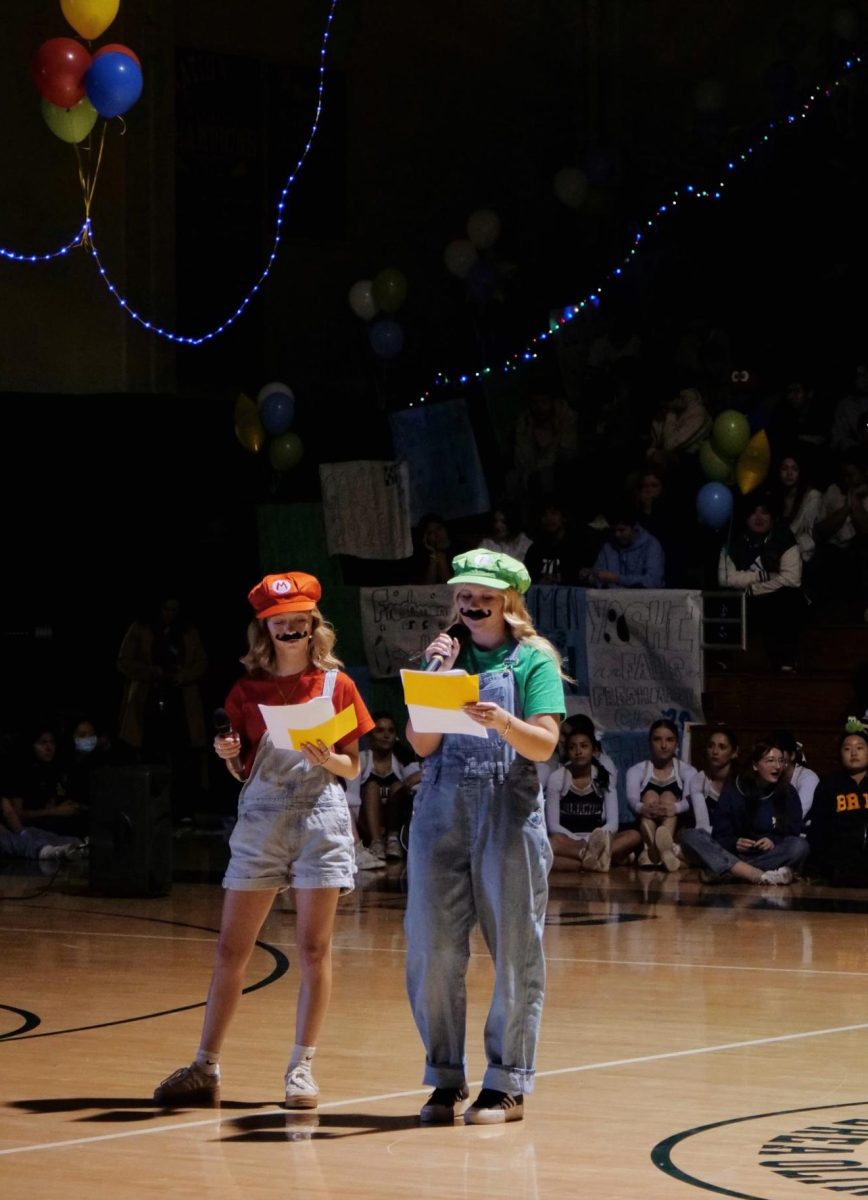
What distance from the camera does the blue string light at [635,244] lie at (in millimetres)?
17734

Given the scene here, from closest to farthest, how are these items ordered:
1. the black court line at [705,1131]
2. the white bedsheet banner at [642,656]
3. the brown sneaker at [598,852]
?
1. the black court line at [705,1131]
2. the brown sneaker at [598,852]
3. the white bedsheet banner at [642,656]

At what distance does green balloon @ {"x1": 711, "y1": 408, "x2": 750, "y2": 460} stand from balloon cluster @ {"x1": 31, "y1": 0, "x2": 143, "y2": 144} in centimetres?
480

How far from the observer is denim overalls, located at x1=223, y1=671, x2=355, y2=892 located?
20.1 feet

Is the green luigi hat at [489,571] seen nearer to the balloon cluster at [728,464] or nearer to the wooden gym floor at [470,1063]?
the wooden gym floor at [470,1063]

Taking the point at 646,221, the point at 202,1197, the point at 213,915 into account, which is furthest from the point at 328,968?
the point at 646,221

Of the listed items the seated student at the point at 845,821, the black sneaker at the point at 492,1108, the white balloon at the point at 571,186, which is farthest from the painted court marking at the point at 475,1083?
the white balloon at the point at 571,186

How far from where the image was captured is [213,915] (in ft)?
35.9

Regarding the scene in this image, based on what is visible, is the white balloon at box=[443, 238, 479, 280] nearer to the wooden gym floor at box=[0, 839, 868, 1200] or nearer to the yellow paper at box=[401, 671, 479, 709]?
the wooden gym floor at box=[0, 839, 868, 1200]

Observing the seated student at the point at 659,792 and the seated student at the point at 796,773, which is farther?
the seated student at the point at 659,792

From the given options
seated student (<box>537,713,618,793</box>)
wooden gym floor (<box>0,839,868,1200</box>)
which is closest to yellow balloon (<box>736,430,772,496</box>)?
seated student (<box>537,713,618,793</box>)

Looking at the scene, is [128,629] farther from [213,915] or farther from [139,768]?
[213,915]

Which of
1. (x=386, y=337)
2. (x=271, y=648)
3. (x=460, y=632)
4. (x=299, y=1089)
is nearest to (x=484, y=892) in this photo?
(x=460, y=632)

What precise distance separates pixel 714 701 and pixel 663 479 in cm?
170

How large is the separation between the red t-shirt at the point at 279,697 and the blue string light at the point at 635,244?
11.5 meters
